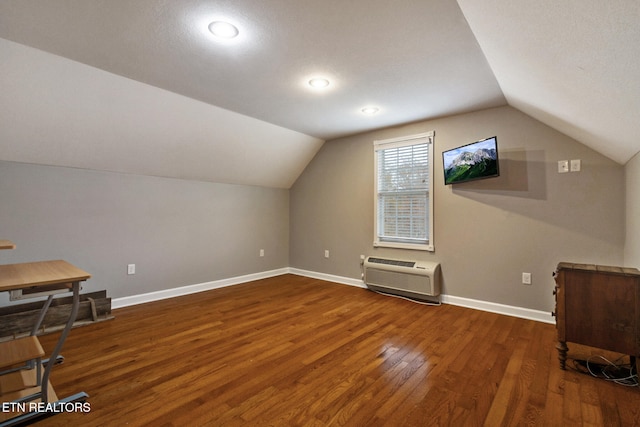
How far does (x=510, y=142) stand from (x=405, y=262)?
73.9 inches

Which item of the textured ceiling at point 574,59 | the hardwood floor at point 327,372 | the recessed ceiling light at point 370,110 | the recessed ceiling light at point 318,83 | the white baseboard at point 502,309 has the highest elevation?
the recessed ceiling light at point 370,110

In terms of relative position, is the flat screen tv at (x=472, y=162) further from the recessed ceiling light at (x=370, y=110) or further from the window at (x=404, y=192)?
the recessed ceiling light at (x=370, y=110)

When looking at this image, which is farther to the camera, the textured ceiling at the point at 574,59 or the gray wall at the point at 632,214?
the gray wall at the point at 632,214

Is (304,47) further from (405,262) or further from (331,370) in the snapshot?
(405,262)

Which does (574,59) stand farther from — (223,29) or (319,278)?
(319,278)

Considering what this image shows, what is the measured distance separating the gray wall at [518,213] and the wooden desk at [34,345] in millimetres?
3516

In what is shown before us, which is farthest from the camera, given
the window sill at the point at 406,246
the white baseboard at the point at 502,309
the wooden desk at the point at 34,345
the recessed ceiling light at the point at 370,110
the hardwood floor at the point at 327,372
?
the window sill at the point at 406,246

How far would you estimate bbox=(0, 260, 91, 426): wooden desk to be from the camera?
1.48 meters

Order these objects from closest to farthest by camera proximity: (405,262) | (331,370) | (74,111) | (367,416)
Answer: (367,416) → (331,370) → (74,111) → (405,262)

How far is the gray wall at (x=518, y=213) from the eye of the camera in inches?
111

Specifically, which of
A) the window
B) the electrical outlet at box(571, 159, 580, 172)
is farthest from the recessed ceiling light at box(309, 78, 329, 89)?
the electrical outlet at box(571, 159, 580, 172)

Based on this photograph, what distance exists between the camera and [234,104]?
10.9ft

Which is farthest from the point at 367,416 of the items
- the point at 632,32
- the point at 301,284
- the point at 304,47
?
the point at 301,284

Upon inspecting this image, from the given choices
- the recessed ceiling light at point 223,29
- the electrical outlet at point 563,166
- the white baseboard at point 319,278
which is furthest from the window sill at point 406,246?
the recessed ceiling light at point 223,29
